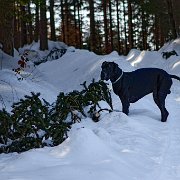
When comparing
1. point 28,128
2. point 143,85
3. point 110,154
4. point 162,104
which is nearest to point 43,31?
point 143,85

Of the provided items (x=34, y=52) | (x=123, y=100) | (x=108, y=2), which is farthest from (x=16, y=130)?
(x=108, y=2)

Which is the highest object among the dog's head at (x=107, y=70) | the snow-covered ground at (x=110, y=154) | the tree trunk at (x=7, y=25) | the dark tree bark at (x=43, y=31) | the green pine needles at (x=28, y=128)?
the dark tree bark at (x=43, y=31)

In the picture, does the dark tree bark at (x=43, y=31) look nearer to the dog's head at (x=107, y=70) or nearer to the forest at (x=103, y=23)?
the forest at (x=103, y=23)

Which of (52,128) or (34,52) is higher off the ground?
(34,52)

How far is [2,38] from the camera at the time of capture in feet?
43.4

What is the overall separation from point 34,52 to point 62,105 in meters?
17.9

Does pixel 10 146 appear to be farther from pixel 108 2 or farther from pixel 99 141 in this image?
pixel 108 2

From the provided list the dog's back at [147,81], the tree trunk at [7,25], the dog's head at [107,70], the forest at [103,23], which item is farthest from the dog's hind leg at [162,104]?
the forest at [103,23]

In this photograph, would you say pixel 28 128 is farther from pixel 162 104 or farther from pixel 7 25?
pixel 7 25

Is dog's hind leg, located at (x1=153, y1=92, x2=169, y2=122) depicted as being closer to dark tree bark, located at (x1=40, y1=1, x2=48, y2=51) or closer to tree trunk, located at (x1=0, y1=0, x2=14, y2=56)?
tree trunk, located at (x1=0, y1=0, x2=14, y2=56)

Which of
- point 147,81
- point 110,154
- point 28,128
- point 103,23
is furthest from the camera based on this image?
point 103,23

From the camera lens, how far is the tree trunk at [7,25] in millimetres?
8508

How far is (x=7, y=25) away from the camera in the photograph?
1085 cm

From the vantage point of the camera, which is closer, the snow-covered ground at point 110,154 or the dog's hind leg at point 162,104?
the snow-covered ground at point 110,154
